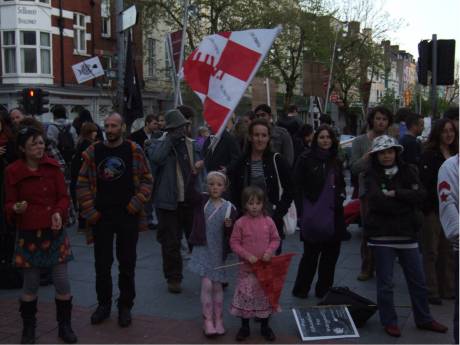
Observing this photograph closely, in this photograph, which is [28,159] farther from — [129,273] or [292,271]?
[292,271]

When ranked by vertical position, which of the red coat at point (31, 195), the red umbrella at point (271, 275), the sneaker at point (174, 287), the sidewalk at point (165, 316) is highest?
the red coat at point (31, 195)

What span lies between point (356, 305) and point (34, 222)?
8.99 ft

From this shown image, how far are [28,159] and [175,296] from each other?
2181 mm

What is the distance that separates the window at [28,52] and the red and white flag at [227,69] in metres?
26.0

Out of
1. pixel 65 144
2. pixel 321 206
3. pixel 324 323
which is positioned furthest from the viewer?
pixel 65 144

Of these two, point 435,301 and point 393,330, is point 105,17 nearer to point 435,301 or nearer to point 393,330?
point 435,301

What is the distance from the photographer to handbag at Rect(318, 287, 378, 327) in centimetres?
513

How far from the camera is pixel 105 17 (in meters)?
34.3

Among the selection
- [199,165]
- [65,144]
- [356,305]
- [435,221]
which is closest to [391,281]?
[356,305]

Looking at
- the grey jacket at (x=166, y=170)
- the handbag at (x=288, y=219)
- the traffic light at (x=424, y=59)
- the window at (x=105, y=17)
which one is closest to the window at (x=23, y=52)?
the window at (x=105, y=17)

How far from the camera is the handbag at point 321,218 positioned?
231 inches

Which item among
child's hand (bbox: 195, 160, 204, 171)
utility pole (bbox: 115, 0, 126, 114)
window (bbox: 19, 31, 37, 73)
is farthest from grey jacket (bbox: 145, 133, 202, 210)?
window (bbox: 19, 31, 37, 73)

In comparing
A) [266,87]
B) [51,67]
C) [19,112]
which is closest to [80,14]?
[51,67]

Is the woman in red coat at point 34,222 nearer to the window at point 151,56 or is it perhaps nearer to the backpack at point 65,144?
the backpack at point 65,144
